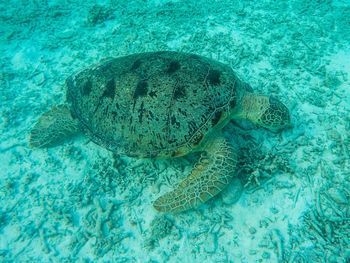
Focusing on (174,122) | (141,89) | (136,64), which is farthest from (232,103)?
(136,64)

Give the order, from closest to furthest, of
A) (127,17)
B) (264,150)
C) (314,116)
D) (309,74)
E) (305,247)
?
(305,247) → (264,150) → (314,116) → (309,74) → (127,17)

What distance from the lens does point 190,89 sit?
9.56 feet

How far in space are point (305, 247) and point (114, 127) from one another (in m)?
2.47

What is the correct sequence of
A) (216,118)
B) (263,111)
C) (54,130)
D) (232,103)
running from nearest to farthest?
(216,118)
(232,103)
(263,111)
(54,130)

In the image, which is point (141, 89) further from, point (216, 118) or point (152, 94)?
point (216, 118)

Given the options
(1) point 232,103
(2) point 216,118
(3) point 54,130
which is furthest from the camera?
(3) point 54,130

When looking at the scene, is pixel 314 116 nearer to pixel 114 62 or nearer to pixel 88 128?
pixel 114 62

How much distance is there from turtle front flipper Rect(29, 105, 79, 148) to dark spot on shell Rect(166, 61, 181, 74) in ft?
4.98

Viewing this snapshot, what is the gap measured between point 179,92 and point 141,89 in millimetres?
456

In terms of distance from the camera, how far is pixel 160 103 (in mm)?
2922

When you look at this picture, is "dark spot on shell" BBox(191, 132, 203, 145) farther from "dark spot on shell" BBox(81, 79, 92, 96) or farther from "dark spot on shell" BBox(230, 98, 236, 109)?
"dark spot on shell" BBox(81, 79, 92, 96)

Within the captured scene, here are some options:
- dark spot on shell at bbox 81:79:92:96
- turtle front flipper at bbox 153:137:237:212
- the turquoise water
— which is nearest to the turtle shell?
dark spot on shell at bbox 81:79:92:96

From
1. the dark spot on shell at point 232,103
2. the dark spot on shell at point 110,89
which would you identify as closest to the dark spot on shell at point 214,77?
the dark spot on shell at point 232,103

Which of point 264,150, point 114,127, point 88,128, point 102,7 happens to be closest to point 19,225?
point 88,128
